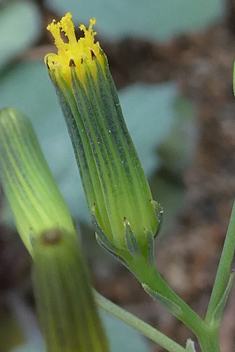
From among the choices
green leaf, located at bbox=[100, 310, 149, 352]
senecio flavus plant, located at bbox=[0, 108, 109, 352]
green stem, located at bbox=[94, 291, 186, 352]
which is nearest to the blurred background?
green leaf, located at bbox=[100, 310, 149, 352]

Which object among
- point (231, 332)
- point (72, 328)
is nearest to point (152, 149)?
point (231, 332)

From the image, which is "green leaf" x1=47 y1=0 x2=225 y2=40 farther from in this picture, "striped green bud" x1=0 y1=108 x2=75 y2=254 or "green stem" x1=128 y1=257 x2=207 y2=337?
"green stem" x1=128 y1=257 x2=207 y2=337

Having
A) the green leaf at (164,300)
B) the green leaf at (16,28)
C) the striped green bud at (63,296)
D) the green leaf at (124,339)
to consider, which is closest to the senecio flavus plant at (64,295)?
the striped green bud at (63,296)

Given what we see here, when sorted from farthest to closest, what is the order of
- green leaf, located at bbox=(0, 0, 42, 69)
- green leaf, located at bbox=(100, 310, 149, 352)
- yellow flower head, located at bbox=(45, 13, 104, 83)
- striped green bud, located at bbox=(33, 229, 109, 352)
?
green leaf, located at bbox=(0, 0, 42, 69), green leaf, located at bbox=(100, 310, 149, 352), yellow flower head, located at bbox=(45, 13, 104, 83), striped green bud, located at bbox=(33, 229, 109, 352)

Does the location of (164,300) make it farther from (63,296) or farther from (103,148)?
(63,296)

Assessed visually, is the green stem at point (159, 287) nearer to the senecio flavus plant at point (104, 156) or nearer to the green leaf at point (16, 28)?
the senecio flavus plant at point (104, 156)

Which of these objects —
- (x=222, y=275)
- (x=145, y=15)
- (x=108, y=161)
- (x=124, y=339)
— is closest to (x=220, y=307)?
(x=222, y=275)
